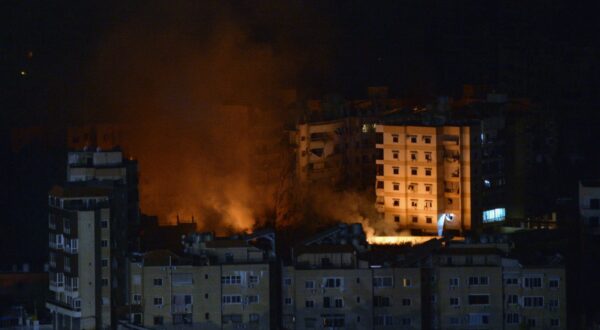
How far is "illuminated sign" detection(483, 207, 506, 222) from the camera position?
1844 cm

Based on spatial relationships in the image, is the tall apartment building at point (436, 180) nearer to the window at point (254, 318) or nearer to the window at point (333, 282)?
the window at point (333, 282)

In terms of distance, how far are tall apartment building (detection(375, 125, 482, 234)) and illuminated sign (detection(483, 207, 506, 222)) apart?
0.13 meters

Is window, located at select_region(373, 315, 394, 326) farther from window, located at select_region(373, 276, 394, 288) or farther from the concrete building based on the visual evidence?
the concrete building

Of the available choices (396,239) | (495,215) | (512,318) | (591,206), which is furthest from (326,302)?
(495,215)

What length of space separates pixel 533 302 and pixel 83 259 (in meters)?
3.27

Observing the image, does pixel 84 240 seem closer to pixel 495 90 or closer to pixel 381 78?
pixel 495 90

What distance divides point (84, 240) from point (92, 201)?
0.32 meters

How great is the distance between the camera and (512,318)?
50.1 ft

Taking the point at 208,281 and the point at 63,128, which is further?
the point at 63,128

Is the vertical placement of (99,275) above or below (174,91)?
below

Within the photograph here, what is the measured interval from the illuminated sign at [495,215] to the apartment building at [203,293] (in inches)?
146

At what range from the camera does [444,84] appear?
23.9 meters

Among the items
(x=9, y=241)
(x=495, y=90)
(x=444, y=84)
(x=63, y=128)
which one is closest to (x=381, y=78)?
(x=444, y=84)

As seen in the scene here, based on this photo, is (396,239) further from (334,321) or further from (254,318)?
(254,318)
